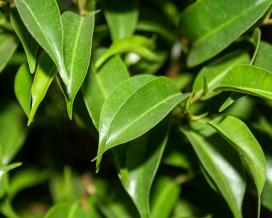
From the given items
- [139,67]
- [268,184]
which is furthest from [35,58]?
[268,184]

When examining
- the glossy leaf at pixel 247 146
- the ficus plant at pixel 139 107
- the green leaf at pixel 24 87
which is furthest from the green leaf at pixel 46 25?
the glossy leaf at pixel 247 146

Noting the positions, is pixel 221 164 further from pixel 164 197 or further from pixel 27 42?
pixel 27 42

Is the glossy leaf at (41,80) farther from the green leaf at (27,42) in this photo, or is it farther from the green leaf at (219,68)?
the green leaf at (219,68)

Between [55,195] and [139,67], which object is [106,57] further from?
[55,195]

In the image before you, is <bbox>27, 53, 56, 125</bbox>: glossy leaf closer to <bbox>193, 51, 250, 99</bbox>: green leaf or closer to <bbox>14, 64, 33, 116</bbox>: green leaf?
<bbox>14, 64, 33, 116</bbox>: green leaf

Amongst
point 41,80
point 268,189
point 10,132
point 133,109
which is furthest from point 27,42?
point 268,189
